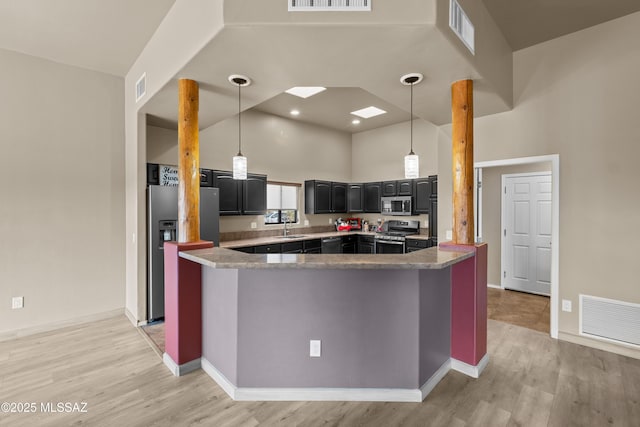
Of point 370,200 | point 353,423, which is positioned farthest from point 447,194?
point 353,423

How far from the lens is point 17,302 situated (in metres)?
3.42

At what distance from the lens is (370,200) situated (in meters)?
6.51

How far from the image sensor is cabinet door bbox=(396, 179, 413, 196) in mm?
5770

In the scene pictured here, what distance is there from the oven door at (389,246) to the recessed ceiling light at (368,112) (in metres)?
2.34

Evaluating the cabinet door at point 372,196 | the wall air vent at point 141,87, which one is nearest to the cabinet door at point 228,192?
the wall air vent at point 141,87

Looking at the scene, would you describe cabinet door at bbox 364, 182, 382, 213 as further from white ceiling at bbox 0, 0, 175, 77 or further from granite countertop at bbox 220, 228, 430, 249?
white ceiling at bbox 0, 0, 175, 77

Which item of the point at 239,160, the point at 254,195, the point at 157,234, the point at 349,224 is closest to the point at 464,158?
the point at 239,160

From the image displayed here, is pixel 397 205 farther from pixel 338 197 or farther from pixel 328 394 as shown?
pixel 328 394

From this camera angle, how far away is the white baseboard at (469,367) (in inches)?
103

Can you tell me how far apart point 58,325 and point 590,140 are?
622cm

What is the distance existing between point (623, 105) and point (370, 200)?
13.4ft

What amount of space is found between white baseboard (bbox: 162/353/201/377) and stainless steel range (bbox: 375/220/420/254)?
145 inches

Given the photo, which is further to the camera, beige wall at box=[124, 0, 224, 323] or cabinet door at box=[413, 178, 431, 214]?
cabinet door at box=[413, 178, 431, 214]

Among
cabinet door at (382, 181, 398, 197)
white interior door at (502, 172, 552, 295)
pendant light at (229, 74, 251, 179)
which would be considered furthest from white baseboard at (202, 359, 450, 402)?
cabinet door at (382, 181, 398, 197)
